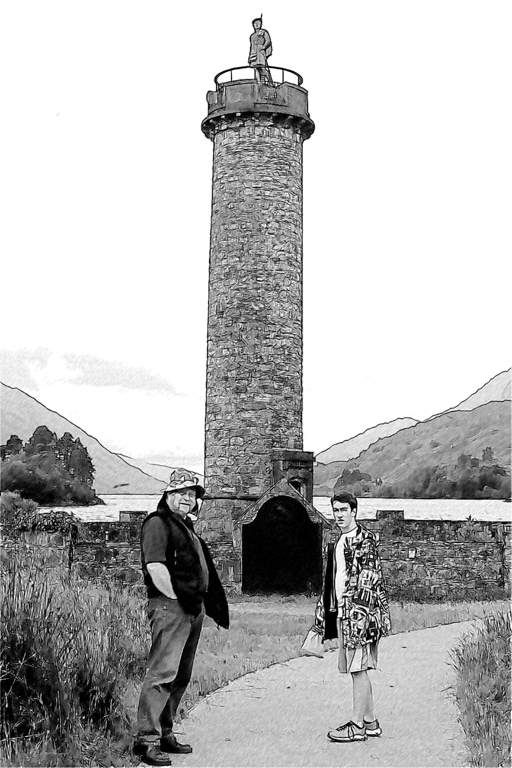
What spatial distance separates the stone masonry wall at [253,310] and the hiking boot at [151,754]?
16109mm

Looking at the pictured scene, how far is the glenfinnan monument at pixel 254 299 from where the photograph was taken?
Answer: 78.9 ft

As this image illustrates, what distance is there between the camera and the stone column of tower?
949 inches

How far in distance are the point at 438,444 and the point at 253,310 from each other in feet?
58.0

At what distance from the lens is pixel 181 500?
7.89 m

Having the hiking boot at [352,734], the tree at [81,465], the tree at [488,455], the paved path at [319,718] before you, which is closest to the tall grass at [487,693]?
the paved path at [319,718]

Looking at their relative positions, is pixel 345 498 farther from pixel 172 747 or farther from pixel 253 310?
pixel 253 310

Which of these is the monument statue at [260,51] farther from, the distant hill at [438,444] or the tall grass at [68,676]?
the tall grass at [68,676]

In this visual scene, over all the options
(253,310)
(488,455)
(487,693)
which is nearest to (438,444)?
(488,455)

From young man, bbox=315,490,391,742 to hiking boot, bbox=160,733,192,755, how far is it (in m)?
1.29

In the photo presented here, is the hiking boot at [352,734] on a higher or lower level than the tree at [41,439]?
lower

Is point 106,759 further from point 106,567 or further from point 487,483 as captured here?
point 487,483

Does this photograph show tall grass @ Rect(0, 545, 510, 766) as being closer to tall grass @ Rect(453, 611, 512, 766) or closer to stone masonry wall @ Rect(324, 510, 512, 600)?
tall grass @ Rect(453, 611, 512, 766)

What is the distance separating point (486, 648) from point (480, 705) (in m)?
1.98

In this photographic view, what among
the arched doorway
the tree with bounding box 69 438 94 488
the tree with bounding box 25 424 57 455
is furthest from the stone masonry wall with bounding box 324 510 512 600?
the tree with bounding box 25 424 57 455
